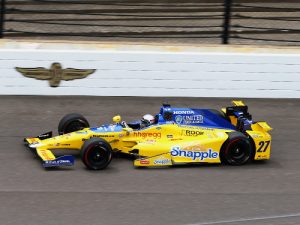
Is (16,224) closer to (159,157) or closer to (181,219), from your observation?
(181,219)

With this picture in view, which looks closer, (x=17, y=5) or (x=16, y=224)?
(x=16, y=224)

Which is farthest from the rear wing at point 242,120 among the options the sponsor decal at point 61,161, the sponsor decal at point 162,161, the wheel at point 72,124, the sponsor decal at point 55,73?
the sponsor decal at point 55,73

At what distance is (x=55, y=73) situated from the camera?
12.4 meters

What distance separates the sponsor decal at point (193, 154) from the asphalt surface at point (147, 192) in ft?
0.47

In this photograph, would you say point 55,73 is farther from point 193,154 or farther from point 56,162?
point 193,154

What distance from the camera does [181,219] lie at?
716 centimetres

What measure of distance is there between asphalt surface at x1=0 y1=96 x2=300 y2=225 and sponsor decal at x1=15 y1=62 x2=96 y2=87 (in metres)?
1.90

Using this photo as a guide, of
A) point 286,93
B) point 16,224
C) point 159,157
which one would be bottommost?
point 16,224

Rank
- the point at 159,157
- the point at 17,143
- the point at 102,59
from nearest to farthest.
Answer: the point at 159,157, the point at 17,143, the point at 102,59

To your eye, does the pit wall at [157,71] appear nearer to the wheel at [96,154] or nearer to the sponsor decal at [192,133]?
the sponsor decal at [192,133]

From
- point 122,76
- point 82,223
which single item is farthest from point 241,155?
point 122,76

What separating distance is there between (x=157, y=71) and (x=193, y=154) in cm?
389

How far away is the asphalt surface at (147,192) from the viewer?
284 inches

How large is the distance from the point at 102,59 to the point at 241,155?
419 centimetres
